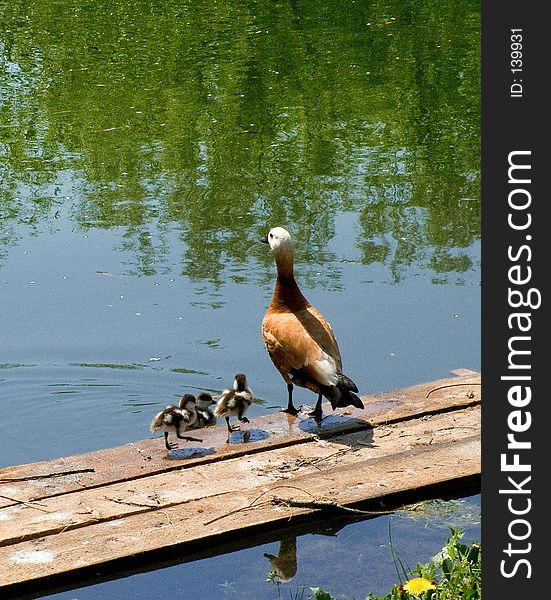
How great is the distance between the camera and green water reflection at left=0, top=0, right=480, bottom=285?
10852 millimetres

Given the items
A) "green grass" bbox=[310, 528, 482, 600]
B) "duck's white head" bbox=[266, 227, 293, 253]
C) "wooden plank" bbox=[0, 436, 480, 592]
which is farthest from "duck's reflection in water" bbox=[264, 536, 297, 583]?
"duck's white head" bbox=[266, 227, 293, 253]

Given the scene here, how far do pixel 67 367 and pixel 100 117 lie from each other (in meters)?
7.70

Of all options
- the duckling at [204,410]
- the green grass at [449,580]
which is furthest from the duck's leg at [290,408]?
the green grass at [449,580]

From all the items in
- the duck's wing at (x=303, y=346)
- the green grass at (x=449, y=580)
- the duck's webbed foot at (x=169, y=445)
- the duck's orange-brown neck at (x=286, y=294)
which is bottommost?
the green grass at (x=449, y=580)

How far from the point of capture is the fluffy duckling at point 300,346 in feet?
20.9

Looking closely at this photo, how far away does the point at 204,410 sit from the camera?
275 inches

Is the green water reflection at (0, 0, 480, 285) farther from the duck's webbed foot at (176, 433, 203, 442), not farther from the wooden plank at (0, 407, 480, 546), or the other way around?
the wooden plank at (0, 407, 480, 546)

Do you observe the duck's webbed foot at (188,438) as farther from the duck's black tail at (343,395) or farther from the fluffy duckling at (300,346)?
the duck's black tail at (343,395)

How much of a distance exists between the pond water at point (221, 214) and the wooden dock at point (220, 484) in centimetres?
18

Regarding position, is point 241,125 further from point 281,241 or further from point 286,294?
point 286,294

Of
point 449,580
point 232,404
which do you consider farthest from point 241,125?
point 449,580

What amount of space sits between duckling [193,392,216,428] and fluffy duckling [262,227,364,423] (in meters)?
0.45

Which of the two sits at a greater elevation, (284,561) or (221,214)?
(221,214)

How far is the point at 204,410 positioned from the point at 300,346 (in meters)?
0.76
